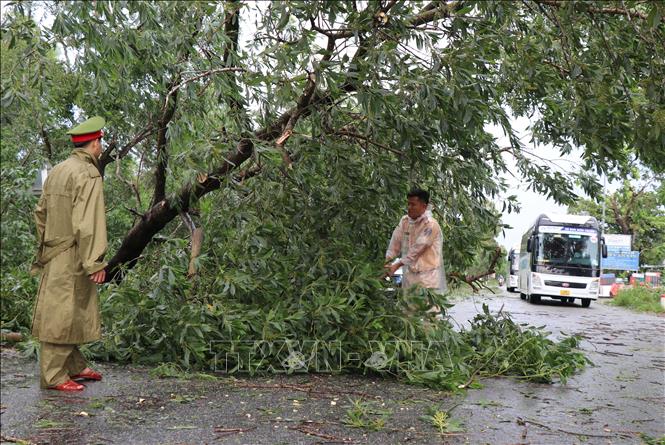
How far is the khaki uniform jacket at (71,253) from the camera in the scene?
506 cm

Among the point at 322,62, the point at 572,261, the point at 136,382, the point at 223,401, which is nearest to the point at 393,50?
the point at 322,62

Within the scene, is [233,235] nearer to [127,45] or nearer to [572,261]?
[127,45]

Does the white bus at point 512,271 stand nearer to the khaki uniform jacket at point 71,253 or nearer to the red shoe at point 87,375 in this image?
the red shoe at point 87,375

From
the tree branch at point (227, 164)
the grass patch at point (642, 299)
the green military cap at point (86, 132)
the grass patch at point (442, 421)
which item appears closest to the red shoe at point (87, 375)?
the tree branch at point (227, 164)

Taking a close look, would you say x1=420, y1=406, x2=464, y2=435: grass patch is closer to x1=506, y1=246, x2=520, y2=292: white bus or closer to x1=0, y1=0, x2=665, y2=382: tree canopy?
x1=0, y1=0, x2=665, y2=382: tree canopy

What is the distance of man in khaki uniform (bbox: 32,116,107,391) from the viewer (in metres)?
5.06

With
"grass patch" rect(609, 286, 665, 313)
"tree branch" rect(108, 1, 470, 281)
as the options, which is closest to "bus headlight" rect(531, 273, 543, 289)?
"grass patch" rect(609, 286, 665, 313)

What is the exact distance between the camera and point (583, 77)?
197 inches

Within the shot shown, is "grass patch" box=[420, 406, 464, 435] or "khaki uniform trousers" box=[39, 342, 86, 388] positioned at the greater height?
"khaki uniform trousers" box=[39, 342, 86, 388]

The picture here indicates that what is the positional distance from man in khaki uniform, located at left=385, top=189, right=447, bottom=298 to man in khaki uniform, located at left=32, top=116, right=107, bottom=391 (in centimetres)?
288

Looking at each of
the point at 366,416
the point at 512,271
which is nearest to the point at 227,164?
the point at 366,416

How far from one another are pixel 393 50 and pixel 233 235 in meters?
2.51

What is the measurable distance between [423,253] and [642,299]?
32.4ft

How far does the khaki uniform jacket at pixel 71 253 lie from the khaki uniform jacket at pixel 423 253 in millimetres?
3032
